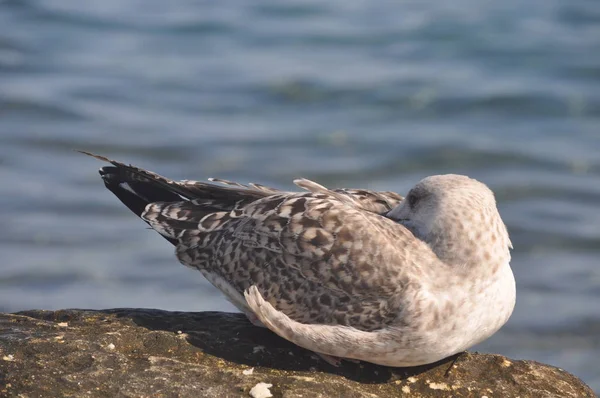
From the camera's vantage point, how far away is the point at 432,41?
1680cm

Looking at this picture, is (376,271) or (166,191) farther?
(166,191)

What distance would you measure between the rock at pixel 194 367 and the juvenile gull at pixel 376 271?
16cm

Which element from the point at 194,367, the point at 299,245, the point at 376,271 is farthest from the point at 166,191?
the point at 376,271

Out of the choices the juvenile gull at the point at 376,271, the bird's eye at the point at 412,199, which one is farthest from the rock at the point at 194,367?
the bird's eye at the point at 412,199

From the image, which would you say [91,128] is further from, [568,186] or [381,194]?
[381,194]

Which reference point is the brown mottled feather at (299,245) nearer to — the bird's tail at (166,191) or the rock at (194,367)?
the bird's tail at (166,191)

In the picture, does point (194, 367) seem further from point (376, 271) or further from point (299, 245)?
point (376, 271)

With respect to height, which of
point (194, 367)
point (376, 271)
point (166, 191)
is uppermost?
point (166, 191)

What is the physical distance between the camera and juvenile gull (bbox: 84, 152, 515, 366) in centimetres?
550

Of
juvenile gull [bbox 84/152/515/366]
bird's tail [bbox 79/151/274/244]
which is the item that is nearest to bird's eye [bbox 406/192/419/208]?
juvenile gull [bbox 84/152/515/366]

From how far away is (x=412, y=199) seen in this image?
19.4 feet

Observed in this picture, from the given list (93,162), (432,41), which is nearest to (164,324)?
(93,162)

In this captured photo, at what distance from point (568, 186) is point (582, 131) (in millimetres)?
1884

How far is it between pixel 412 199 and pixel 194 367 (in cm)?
153
